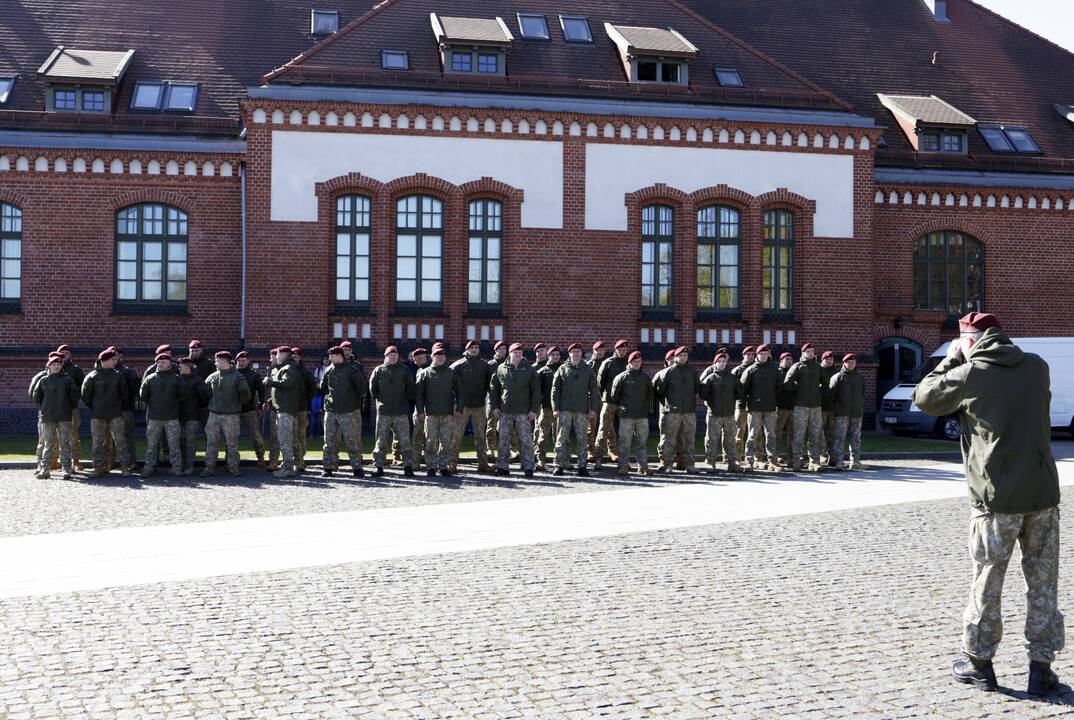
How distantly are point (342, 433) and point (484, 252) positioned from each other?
831 cm

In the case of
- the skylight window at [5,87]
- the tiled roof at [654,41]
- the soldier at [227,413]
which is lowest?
the soldier at [227,413]

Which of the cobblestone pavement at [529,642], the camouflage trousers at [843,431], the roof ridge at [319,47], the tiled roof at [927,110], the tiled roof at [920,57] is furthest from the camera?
the tiled roof at [920,57]

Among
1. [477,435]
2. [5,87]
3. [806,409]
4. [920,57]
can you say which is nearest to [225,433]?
[477,435]

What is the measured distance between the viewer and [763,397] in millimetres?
17844

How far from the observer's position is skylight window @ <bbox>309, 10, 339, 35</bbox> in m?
27.4

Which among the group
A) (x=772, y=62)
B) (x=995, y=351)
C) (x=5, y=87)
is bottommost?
(x=995, y=351)

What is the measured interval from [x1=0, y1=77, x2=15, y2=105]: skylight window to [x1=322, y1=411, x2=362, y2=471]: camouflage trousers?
41.0 ft

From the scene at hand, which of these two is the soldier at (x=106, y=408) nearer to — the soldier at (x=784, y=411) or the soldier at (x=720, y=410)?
the soldier at (x=720, y=410)

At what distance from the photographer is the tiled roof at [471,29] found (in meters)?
23.9

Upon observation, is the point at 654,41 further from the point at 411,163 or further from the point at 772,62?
the point at 411,163

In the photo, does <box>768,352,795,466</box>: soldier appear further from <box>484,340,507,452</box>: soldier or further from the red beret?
the red beret

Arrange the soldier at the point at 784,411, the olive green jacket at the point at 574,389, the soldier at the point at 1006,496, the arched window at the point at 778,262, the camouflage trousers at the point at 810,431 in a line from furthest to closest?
the arched window at the point at 778,262, the soldier at the point at 784,411, the camouflage trousers at the point at 810,431, the olive green jacket at the point at 574,389, the soldier at the point at 1006,496

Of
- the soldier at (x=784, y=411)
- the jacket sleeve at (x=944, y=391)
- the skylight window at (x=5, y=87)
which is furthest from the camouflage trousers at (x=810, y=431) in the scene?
the skylight window at (x=5, y=87)

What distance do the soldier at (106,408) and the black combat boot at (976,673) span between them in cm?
1277
